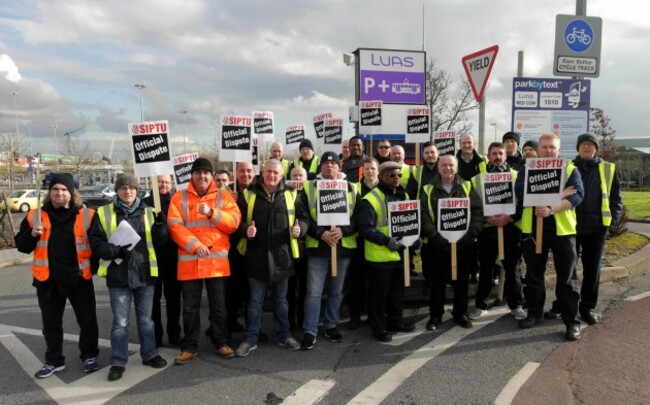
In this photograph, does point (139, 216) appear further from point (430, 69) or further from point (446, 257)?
point (430, 69)

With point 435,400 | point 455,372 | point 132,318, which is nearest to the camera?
point 435,400

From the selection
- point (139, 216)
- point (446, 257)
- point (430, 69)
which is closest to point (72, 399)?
point (139, 216)

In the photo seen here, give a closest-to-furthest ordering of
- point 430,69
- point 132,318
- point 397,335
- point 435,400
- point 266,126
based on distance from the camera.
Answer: point 435,400 < point 397,335 < point 132,318 < point 266,126 < point 430,69

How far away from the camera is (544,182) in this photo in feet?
16.7

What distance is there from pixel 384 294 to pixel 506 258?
1695mm

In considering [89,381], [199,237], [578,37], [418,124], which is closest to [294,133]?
[418,124]

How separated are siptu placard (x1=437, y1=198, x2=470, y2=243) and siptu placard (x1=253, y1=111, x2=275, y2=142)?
12.7 ft

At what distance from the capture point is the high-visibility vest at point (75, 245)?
428 centimetres

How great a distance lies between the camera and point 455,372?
432cm

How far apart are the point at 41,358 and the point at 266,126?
4.78 meters

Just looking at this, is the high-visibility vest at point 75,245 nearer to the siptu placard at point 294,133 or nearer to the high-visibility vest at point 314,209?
the high-visibility vest at point 314,209

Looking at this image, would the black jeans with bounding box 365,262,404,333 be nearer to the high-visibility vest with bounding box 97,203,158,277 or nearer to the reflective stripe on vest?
the reflective stripe on vest

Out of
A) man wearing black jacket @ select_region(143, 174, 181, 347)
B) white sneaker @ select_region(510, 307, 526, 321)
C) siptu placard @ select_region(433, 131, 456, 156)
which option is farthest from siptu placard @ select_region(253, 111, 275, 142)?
white sneaker @ select_region(510, 307, 526, 321)

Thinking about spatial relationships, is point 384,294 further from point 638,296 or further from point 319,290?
point 638,296
